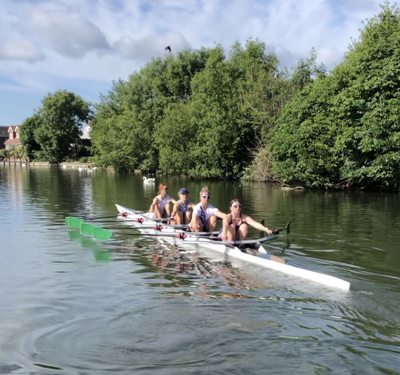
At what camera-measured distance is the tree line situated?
3136 cm

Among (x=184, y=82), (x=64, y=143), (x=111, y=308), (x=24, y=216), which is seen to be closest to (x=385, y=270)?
(x=111, y=308)

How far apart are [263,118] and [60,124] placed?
6581 cm

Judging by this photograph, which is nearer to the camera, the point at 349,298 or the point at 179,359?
the point at 179,359

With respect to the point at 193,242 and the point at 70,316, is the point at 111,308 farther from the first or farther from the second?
the point at 193,242

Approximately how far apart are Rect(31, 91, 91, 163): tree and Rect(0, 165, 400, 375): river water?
8745 cm

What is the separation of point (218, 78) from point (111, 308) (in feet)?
142

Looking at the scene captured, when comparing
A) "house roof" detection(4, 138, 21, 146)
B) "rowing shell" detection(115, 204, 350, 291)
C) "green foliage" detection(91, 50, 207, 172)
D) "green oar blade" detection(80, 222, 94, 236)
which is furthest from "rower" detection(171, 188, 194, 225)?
"house roof" detection(4, 138, 21, 146)

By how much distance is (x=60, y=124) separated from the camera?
101188 mm

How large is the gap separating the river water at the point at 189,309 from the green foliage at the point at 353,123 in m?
15.2

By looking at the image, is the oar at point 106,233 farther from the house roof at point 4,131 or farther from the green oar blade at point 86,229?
the house roof at point 4,131

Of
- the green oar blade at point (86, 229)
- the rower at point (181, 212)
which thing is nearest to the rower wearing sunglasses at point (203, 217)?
the rower at point (181, 212)

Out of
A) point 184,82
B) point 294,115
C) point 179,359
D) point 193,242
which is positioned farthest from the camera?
point 184,82

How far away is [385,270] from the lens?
11.9 meters

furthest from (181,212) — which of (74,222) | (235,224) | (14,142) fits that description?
(14,142)
